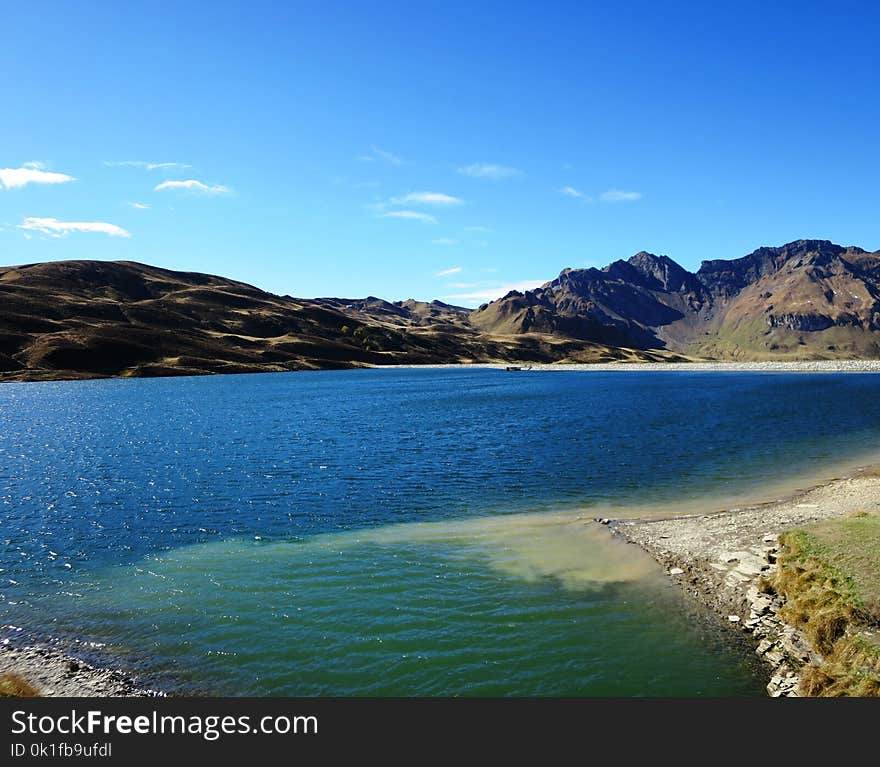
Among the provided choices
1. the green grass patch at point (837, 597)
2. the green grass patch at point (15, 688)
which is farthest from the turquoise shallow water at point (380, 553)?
the green grass patch at point (15, 688)

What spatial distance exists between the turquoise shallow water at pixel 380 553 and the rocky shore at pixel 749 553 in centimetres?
142

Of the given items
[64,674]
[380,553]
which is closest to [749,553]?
[380,553]

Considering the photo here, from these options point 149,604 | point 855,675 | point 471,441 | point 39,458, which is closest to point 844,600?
point 855,675

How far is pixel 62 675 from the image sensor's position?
20297 millimetres

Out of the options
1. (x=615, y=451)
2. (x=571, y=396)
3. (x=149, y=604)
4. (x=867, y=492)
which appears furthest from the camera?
(x=571, y=396)

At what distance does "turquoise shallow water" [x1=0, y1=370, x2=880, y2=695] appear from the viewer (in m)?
21.4

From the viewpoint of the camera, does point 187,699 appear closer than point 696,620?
Yes

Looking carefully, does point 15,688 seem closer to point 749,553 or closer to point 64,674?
point 64,674

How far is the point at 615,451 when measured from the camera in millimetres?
64688

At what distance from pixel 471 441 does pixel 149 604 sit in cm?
5073

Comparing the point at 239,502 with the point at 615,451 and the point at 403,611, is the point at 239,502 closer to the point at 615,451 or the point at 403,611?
the point at 403,611

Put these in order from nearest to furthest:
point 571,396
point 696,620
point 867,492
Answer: point 696,620, point 867,492, point 571,396

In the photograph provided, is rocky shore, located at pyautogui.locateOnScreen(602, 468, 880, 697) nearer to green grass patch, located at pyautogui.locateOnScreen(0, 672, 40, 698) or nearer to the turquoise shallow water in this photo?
the turquoise shallow water

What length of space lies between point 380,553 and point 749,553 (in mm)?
20498
